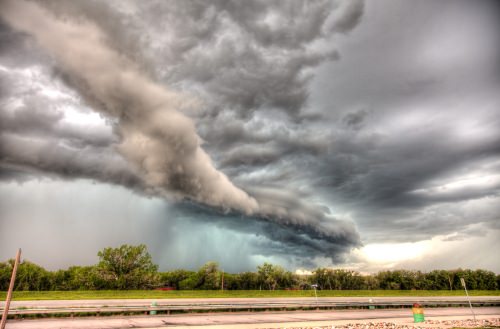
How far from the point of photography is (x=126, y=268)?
78.1 meters

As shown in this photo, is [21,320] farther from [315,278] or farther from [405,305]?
[315,278]

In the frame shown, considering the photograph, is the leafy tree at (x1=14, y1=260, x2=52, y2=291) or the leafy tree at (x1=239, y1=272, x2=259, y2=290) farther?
the leafy tree at (x1=239, y1=272, x2=259, y2=290)

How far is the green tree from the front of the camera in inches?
→ 2982

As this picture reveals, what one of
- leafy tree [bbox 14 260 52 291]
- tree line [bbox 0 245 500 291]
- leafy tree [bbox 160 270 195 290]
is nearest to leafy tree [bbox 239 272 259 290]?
tree line [bbox 0 245 500 291]

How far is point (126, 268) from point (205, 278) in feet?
86.7

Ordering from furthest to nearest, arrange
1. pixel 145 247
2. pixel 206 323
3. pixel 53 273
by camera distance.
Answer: pixel 53 273 < pixel 145 247 < pixel 206 323

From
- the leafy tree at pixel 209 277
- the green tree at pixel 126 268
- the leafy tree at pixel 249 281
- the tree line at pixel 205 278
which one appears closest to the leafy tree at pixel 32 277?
the tree line at pixel 205 278

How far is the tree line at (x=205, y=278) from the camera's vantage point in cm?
7731

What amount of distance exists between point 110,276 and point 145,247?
34.1ft

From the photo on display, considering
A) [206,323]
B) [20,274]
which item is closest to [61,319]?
[206,323]

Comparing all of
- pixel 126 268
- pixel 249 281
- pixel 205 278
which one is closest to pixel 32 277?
pixel 126 268

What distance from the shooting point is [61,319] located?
27078mm

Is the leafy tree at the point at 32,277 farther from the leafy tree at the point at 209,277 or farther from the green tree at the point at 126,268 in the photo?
the leafy tree at the point at 209,277

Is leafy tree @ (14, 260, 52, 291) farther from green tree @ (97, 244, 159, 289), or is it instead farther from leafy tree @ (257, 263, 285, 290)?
leafy tree @ (257, 263, 285, 290)
